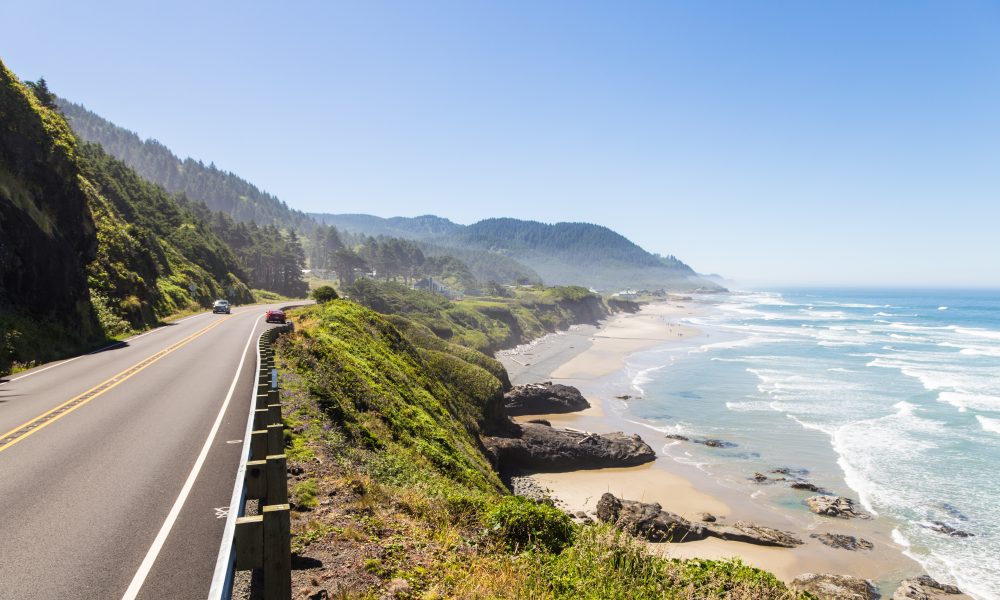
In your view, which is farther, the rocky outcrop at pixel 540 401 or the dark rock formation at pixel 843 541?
the rocky outcrop at pixel 540 401

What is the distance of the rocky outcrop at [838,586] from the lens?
2030 centimetres

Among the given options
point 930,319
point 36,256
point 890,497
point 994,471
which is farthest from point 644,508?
point 930,319

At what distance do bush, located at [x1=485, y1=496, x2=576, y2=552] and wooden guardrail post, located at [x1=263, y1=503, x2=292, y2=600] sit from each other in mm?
5063

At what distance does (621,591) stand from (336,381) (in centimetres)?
1535

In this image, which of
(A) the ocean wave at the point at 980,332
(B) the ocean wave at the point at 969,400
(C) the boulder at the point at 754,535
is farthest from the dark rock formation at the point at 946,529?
(A) the ocean wave at the point at 980,332

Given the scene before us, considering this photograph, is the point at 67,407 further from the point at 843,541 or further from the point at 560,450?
the point at 843,541

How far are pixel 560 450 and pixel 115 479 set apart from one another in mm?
29023

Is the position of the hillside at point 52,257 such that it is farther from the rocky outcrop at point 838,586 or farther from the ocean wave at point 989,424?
the ocean wave at point 989,424

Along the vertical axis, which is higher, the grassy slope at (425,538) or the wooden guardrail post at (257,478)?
the wooden guardrail post at (257,478)

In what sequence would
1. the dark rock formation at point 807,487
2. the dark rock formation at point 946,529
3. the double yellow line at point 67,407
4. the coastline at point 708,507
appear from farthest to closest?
the dark rock formation at point 807,487, the dark rock formation at point 946,529, the coastline at point 708,507, the double yellow line at point 67,407

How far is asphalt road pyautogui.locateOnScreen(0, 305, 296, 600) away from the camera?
6805 millimetres

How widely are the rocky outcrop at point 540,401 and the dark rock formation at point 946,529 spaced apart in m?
27.8

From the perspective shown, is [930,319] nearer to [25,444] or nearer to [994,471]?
[994,471]

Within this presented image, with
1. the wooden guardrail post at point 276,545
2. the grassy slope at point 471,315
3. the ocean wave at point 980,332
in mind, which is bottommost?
the ocean wave at point 980,332
